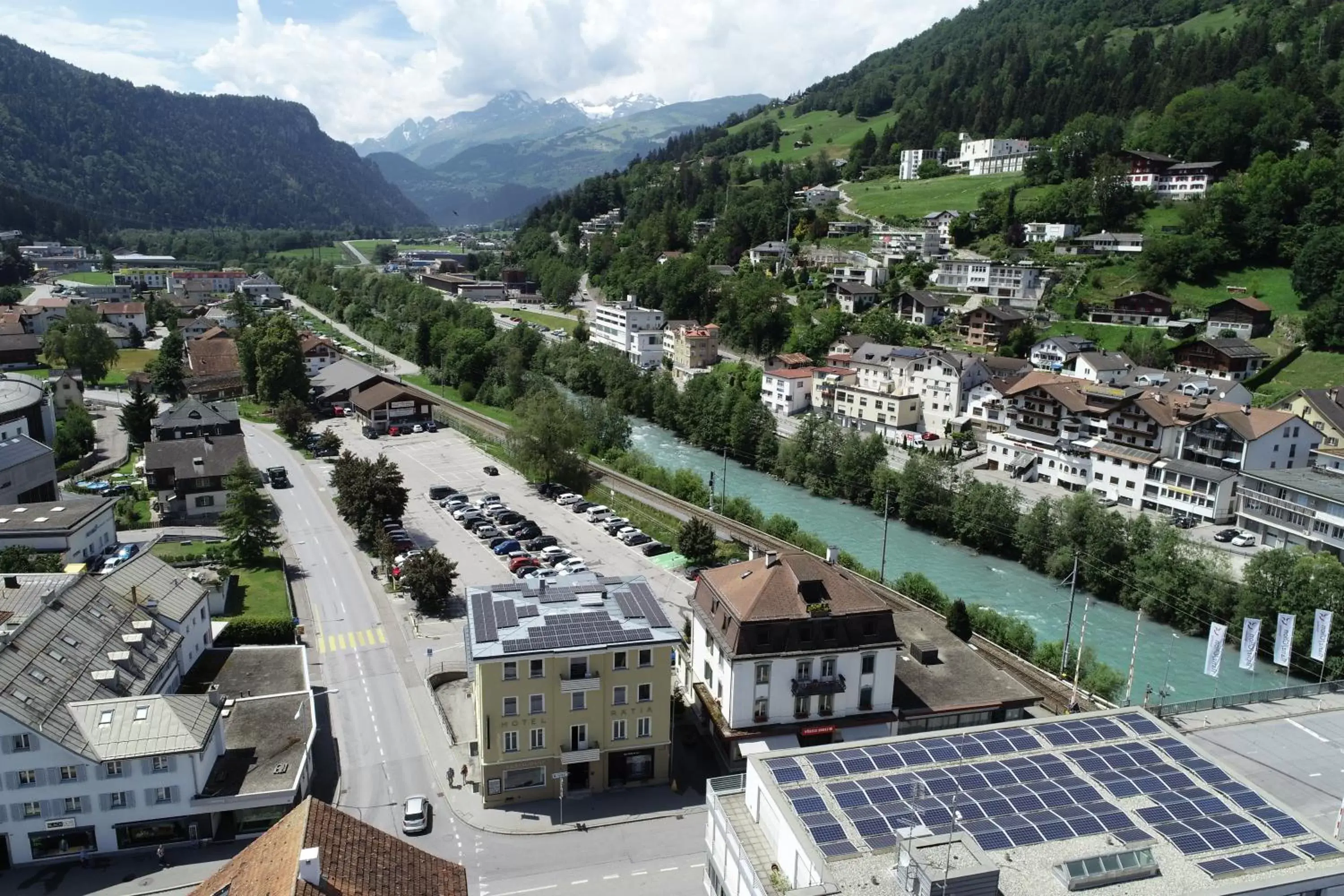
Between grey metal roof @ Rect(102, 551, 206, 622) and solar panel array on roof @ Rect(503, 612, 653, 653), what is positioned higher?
solar panel array on roof @ Rect(503, 612, 653, 653)

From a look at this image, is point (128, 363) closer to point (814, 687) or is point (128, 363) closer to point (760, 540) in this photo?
point (760, 540)

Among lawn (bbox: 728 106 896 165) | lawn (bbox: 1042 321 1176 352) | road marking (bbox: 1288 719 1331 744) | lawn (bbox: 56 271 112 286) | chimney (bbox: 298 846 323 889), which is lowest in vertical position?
road marking (bbox: 1288 719 1331 744)

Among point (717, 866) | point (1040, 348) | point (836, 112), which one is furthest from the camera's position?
point (836, 112)

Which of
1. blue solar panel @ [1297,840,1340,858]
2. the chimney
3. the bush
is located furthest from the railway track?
the chimney

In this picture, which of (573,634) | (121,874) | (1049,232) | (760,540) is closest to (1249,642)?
(760,540)

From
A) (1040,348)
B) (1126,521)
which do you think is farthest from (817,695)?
(1040,348)

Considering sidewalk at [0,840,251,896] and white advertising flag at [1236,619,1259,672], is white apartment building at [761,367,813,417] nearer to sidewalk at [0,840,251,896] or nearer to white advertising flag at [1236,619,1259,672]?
white advertising flag at [1236,619,1259,672]

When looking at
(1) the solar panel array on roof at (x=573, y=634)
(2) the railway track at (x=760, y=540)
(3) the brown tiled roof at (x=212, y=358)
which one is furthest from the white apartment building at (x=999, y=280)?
(3) the brown tiled roof at (x=212, y=358)

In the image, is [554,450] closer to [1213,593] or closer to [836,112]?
[1213,593]
